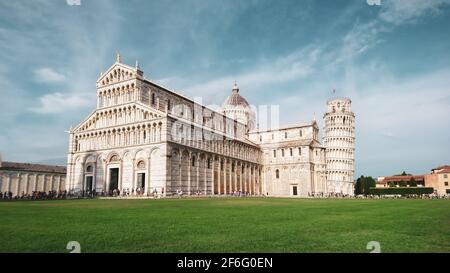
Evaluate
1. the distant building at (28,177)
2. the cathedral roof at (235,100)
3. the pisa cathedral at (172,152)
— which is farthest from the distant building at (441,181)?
the distant building at (28,177)

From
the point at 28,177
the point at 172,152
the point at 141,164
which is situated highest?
the point at 172,152

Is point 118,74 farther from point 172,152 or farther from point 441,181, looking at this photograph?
point 441,181

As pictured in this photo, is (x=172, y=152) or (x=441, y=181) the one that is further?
(x=441, y=181)

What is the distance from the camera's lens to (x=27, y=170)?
63.8 m

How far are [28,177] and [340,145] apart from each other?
64203 millimetres

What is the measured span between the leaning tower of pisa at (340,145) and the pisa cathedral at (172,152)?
442 mm

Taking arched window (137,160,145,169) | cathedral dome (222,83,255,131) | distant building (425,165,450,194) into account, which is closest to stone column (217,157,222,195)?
arched window (137,160,145,169)

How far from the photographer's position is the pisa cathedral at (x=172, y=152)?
46125 mm

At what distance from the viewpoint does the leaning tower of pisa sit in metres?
76.0

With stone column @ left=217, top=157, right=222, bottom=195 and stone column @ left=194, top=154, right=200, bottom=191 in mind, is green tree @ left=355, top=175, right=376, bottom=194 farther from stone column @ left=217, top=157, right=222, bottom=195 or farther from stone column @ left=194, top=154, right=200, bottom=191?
stone column @ left=194, top=154, right=200, bottom=191

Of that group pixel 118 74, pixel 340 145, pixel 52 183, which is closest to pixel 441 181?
pixel 340 145

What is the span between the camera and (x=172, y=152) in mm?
45719

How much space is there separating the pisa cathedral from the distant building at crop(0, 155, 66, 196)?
14.7 meters

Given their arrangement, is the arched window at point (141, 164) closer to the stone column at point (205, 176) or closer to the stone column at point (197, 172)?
the stone column at point (197, 172)
